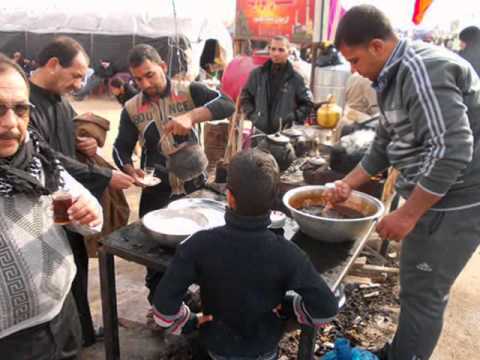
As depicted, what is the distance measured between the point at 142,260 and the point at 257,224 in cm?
64

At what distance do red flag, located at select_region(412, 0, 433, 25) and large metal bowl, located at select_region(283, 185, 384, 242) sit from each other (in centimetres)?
313

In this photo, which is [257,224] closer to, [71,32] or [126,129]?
[126,129]

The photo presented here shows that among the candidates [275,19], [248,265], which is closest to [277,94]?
[275,19]

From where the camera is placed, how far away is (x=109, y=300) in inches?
81.8

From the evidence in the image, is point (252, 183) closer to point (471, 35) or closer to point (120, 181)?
point (120, 181)

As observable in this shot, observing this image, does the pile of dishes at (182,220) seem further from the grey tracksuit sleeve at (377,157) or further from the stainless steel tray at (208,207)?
the grey tracksuit sleeve at (377,157)

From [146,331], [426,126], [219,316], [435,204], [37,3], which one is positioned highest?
[37,3]

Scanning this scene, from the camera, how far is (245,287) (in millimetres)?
1476

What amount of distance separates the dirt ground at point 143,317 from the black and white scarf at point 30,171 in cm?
154

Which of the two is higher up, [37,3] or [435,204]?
[37,3]

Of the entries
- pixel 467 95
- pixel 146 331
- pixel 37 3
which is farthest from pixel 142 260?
pixel 37 3

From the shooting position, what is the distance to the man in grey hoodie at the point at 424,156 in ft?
5.49

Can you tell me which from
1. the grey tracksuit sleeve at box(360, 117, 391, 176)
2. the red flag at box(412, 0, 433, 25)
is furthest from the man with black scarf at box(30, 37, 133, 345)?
the red flag at box(412, 0, 433, 25)

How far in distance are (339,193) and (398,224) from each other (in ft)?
1.26
